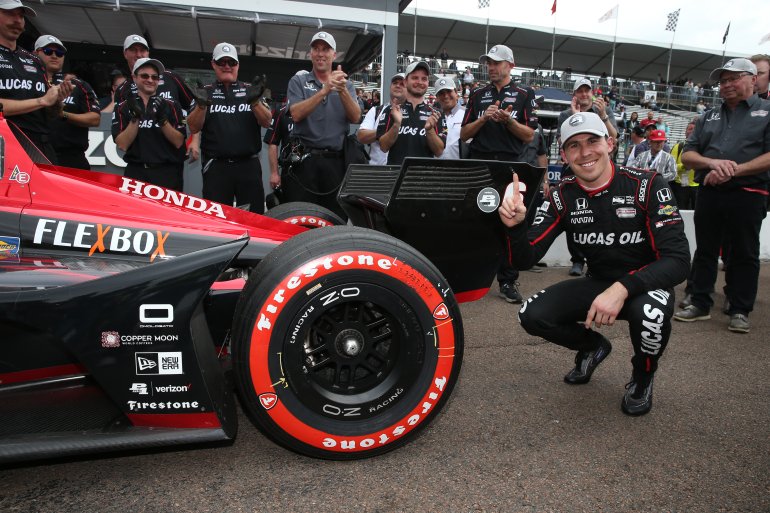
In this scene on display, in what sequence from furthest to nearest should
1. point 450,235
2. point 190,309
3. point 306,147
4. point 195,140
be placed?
point 195,140, point 306,147, point 450,235, point 190,309

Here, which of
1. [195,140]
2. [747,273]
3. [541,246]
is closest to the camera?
[541,246]

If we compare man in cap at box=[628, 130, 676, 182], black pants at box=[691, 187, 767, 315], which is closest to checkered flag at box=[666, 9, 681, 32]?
man in cap at box=[628, 130, 676, 182]

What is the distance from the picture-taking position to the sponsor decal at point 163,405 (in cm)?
178

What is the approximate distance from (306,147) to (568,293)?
257 centimetres

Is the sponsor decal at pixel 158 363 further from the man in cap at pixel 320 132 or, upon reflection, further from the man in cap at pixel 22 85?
the man in cap at pixel 22 85

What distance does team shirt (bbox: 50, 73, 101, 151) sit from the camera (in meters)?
5.05

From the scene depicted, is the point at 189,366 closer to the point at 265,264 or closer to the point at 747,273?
the point at 265,264

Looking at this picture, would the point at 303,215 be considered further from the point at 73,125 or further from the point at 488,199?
the point at 73,125

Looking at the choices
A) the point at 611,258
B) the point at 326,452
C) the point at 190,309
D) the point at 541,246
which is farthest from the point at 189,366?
the point at 611,258

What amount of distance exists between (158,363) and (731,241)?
426cm

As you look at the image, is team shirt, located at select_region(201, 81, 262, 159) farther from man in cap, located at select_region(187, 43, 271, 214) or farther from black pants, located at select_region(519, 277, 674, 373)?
black pants, located at select_region(519, 277, 674, 373)

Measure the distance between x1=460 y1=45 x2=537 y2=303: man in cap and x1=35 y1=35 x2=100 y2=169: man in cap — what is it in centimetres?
356

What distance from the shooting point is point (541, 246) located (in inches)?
108

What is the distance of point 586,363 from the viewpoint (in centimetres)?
293
